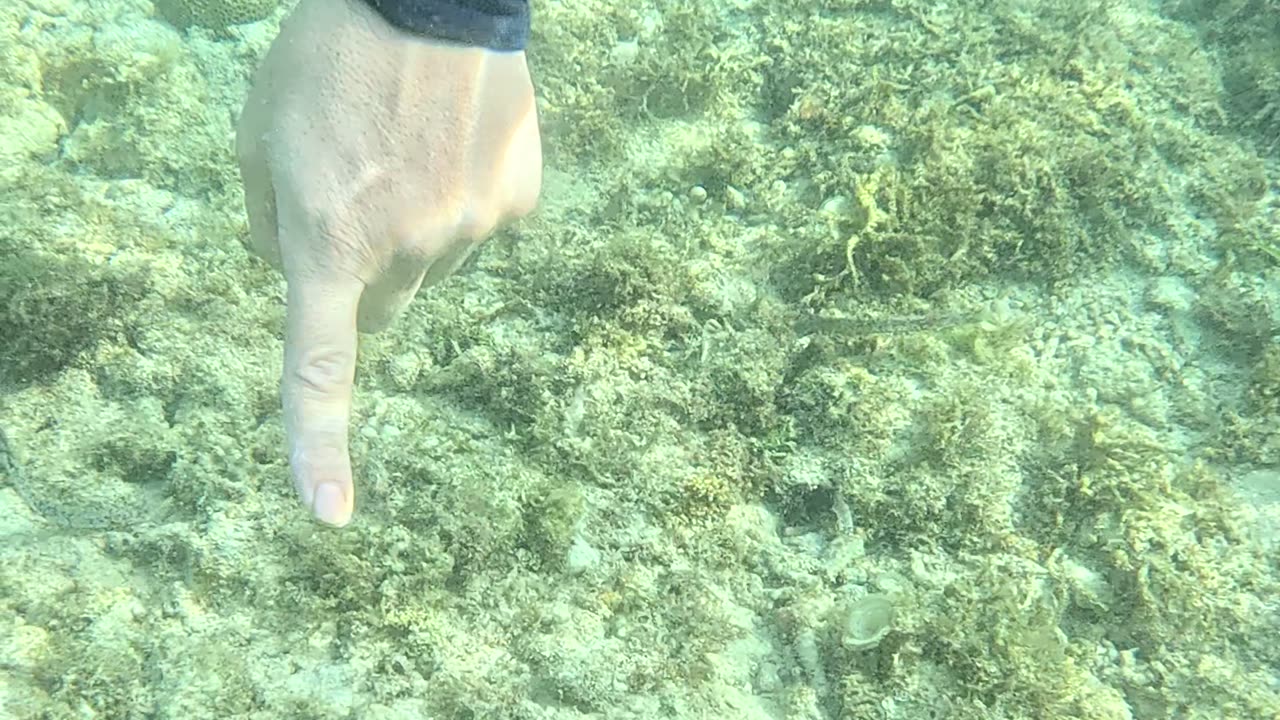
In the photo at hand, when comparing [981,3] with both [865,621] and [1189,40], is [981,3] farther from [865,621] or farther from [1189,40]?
[865,621]

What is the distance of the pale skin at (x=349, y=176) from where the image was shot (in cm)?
162

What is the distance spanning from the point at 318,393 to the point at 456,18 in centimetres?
92

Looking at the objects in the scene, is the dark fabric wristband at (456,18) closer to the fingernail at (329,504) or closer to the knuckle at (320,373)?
the knuckle at (320,373)

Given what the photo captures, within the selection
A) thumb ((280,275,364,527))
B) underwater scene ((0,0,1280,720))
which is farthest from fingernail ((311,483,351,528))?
underwater scene ((0,0,1280,720))

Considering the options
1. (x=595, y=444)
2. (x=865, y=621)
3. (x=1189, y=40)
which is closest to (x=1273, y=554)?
(x=865, y=621)

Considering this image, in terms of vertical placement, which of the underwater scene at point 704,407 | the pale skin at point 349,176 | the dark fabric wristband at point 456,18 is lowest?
the underwater scene at point 704,407

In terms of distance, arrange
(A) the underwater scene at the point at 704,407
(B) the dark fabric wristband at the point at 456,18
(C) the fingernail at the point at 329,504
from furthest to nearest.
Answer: (A) the underwater scene at the point at 704,407 → (B) the dark fabric wristband at the point at 456,18 → (C) the fingernail at the point at 329,504

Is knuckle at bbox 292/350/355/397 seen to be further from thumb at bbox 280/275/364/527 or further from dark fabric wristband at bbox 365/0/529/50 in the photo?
dark fabric wristband at bbox 365/0/529/50

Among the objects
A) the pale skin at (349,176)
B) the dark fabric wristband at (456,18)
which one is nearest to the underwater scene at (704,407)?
the pale skin at (349,176)

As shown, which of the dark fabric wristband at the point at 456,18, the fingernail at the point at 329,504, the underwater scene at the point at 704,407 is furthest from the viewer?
the underwater scene at the point at 704,407

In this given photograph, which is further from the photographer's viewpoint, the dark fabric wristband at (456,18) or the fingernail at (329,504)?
the dark fabric wristband at (456,18)

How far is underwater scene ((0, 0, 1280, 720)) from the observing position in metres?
2.01

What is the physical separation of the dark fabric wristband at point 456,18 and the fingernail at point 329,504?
41.4 inches

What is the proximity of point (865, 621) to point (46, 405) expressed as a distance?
2.56 m
